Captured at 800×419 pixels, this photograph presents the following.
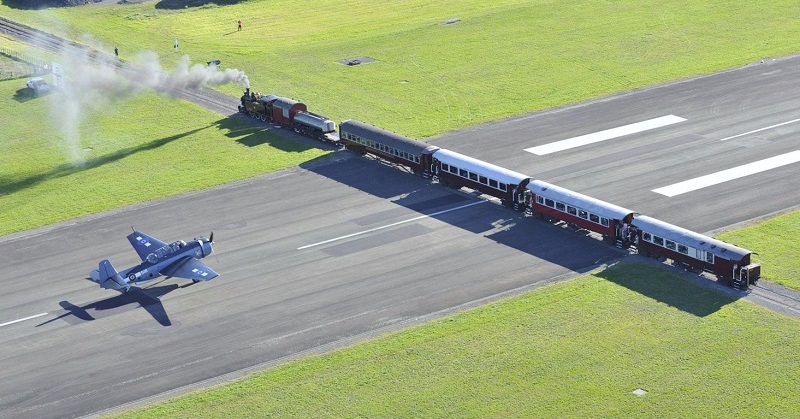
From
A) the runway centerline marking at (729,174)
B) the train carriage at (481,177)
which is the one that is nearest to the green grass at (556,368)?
the train carriage at (481,177)

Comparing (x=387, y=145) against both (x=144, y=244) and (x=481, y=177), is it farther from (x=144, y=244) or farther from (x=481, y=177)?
(x=144, y=244)

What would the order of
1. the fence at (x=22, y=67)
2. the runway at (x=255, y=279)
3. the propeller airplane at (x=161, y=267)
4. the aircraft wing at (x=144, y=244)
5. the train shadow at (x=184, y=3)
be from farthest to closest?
the train shadow at (x=184, y=3) < the fence at (x=22, y=67) < the aircraft wing at (x=144, y=244) < the propeller airplane at (x=161, y=267) < the runway at (x=255, y=279)

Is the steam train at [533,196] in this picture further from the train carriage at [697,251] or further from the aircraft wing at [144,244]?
the aircraft wing at [144,244]

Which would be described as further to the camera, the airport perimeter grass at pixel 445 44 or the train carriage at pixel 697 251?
the airport perimeter grass at pixel 445 44

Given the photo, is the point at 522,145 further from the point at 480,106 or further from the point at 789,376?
the point at 789,376

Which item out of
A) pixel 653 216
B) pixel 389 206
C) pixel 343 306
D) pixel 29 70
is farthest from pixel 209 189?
pixel 29 70

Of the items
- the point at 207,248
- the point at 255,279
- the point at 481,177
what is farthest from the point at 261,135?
the point at 255,279

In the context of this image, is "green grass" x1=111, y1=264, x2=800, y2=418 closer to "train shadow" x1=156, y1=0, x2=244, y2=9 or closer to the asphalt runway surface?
the asphalt runway surface
